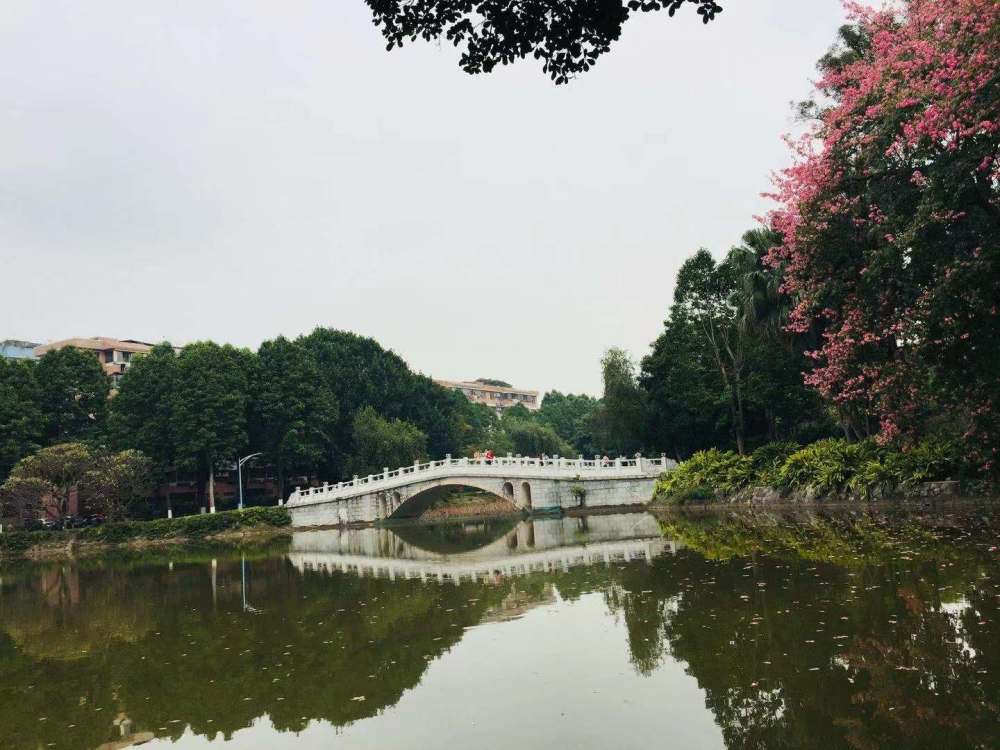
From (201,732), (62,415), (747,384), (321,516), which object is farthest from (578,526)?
(62,415)

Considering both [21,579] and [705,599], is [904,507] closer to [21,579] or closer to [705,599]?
[705,599]

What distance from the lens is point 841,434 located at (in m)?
31.5

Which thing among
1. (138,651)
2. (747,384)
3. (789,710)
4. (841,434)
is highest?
(747,384)

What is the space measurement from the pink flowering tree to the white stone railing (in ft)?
55.9

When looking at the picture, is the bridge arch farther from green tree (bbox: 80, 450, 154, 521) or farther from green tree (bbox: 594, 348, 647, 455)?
green tree (bbox: 80, 450, 154, 521)

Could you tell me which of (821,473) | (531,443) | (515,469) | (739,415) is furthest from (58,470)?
(531,443)

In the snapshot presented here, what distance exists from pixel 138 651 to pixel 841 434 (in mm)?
27438

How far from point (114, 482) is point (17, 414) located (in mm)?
9092

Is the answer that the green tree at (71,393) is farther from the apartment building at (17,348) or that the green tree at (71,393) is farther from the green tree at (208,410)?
the apartment building at (17,348)

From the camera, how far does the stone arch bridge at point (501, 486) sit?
3469 cm

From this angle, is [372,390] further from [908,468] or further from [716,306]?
[908,468]

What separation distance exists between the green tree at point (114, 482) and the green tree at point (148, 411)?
12.1ft

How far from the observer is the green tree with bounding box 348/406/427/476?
47.1 m

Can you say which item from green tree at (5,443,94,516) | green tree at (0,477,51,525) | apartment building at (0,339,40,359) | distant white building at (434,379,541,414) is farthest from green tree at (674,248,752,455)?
distant white building at (434,379,541,414)
